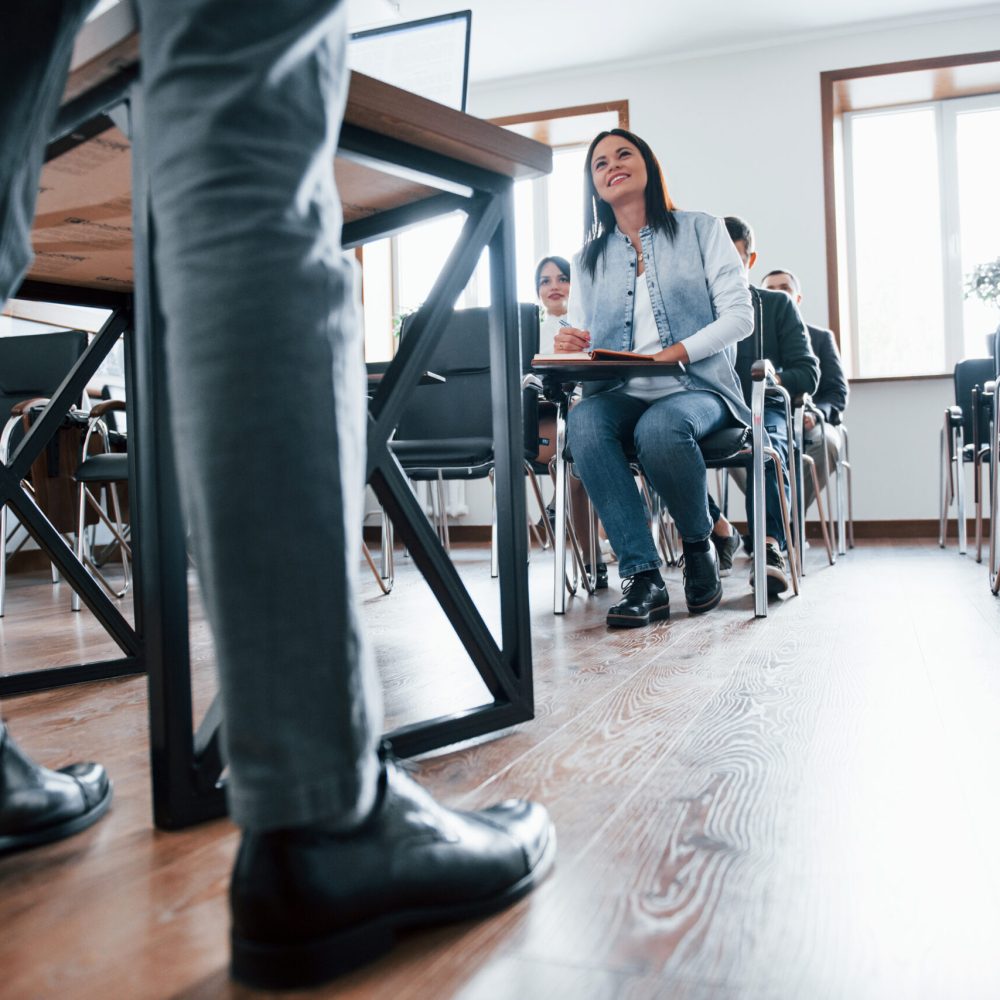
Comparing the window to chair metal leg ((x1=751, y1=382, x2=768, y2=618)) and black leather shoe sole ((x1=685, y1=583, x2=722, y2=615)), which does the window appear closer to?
chair metal leg ((x1=751, y1=382, x2=768, y2=618))

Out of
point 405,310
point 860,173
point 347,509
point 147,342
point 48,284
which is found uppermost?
point 860,173

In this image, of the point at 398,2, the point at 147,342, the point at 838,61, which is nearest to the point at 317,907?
the point at 147,342

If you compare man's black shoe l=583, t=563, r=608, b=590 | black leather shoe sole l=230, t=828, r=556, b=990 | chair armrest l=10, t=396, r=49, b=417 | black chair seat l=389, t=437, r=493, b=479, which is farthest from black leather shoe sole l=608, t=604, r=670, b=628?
chair armrest l=10, t=396, r=49, b=417

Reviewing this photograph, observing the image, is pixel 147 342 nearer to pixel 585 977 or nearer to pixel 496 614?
pixel 585 977

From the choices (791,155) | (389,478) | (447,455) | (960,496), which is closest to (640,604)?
(447,455)

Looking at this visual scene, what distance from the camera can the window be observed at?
202 inches

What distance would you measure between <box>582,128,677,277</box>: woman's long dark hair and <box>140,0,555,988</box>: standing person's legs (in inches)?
78.7

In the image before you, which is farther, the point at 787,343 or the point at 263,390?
the point at 787,343

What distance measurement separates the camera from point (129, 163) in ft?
3.13

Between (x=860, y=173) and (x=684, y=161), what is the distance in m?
0.98

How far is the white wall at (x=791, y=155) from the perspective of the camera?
5.05 meters

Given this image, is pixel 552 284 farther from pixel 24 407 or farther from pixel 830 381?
pixel 24 407

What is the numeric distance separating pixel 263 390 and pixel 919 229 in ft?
18.1

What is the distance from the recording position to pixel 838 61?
16.8 feet
